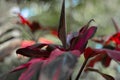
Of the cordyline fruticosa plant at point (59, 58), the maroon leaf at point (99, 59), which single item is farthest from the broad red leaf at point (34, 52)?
the maroon leaf at point (99, 59)

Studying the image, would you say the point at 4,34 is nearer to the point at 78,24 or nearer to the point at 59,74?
the point at 59,74

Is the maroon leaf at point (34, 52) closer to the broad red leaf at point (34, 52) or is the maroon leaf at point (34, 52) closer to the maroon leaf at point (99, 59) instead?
the broad red leaf at point (34, 52)

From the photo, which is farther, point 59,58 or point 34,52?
point 34,52

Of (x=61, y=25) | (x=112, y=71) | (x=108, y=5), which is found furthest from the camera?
(x=108, y=5)

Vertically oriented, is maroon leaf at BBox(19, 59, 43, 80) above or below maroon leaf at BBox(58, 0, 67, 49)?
below

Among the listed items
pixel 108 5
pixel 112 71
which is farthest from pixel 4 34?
pixel 108 5

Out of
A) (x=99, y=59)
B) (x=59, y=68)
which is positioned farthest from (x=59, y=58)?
(x=99, y=59)

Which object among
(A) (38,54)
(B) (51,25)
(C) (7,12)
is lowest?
(B) (51,25)

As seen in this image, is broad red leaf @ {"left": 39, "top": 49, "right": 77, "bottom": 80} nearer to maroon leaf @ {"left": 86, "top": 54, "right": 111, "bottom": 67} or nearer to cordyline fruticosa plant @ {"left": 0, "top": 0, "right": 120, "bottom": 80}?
cordyline fruticosa plant @ {"left": 0, "top": 0, "right": 120, "bottom": 80}

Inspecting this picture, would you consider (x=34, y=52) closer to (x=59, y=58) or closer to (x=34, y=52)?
(x=34, y=52)

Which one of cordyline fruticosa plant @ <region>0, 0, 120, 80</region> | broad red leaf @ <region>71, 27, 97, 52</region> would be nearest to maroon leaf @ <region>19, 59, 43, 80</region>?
cordyline fruticosa plant @ <region>0, 0, 120, 80</region>

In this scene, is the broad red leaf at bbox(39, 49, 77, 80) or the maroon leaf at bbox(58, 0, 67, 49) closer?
the broad red leaf at bbox(39, 49, 77, 80)
